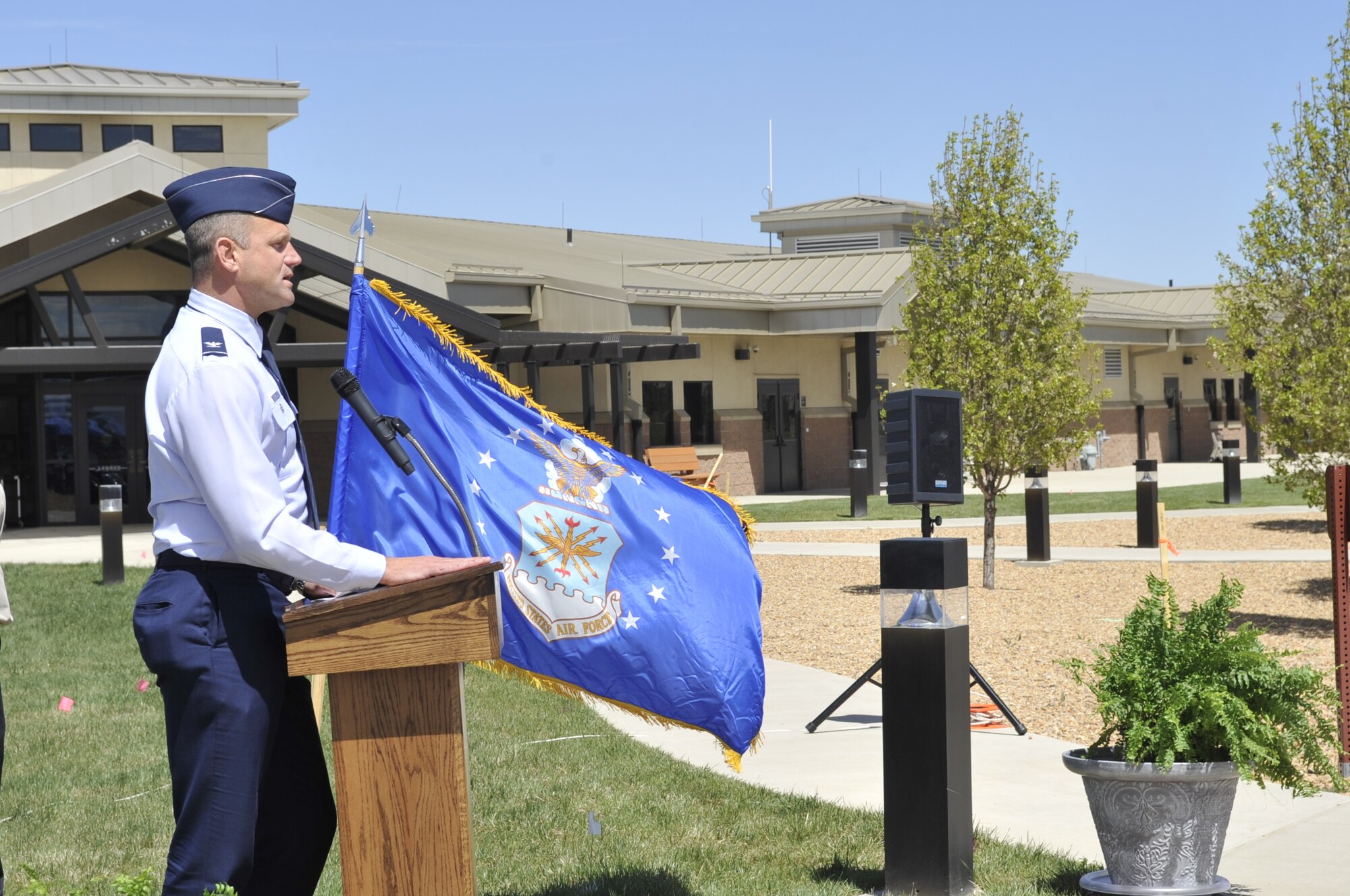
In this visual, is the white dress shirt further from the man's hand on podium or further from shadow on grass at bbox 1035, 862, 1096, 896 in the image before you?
shadow on grass at bbox 1035, 862, 1096, 896

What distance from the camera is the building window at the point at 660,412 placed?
29625 millimetres

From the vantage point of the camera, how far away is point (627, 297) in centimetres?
2681

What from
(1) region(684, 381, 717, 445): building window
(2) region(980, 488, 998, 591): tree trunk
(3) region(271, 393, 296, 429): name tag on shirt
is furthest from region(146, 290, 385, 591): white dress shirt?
(1) region(684, 381, 717, 445): building window

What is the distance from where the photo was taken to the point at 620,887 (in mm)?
5473

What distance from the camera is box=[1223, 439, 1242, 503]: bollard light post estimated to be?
24.2 metres

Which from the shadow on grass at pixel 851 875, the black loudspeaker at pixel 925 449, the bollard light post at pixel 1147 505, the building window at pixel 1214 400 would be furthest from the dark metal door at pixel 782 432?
the shadow on grass at pixel 851 875

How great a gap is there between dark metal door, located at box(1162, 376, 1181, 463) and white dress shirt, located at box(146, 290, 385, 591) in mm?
41725

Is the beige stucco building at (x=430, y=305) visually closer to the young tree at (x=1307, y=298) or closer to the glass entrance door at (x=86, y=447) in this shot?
the glass entrance door at (x=86, y=447)

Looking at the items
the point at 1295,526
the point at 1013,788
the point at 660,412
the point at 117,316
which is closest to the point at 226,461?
the point at 1013,788

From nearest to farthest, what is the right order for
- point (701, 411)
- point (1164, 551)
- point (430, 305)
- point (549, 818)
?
1. point (549, 818)
2. point (1164, 551)
3. point (430, 305)
4. point (701, 411)

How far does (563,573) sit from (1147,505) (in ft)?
48.9

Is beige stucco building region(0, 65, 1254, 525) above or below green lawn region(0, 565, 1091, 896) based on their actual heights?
above

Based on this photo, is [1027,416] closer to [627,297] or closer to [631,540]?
[631,540]

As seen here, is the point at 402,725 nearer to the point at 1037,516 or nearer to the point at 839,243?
the point at 1037,516
